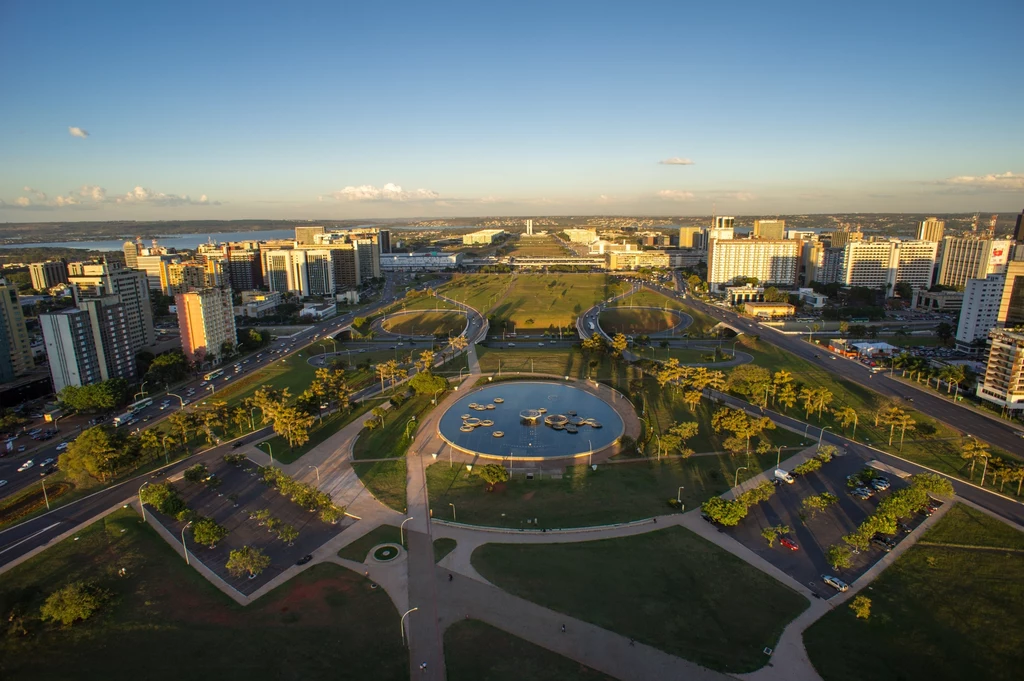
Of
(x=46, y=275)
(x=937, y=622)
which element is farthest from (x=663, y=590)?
(x=46, y=275)

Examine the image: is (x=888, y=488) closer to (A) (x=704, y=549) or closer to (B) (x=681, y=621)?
(A) (x=704, y=549)

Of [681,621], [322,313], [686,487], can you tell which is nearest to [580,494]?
[686,487]

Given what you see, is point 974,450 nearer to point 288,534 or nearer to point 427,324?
point 288,534

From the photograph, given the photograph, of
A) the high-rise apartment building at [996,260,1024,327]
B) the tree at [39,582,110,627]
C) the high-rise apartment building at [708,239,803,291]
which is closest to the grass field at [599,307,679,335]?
the high-rise apartment building at [708,239,803,291]

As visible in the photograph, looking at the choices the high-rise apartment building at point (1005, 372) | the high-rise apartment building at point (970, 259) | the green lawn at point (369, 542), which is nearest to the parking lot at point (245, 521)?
the green lawn at point (369, 542)

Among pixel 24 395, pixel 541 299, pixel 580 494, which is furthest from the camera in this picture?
pixel 541 299

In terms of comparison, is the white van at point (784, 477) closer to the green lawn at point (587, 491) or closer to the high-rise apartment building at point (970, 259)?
the green lawn at point (587, 491)

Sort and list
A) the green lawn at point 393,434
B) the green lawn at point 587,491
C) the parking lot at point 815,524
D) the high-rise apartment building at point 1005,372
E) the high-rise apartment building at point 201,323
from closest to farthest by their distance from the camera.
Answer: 1. the parking lot at point 815,524
2. the green lawn at point 587,491
3. the green lawn at point 393,434
4. the high-rise apartment building at point 1005,372
5. the high-rise apartment building at point 201,323
